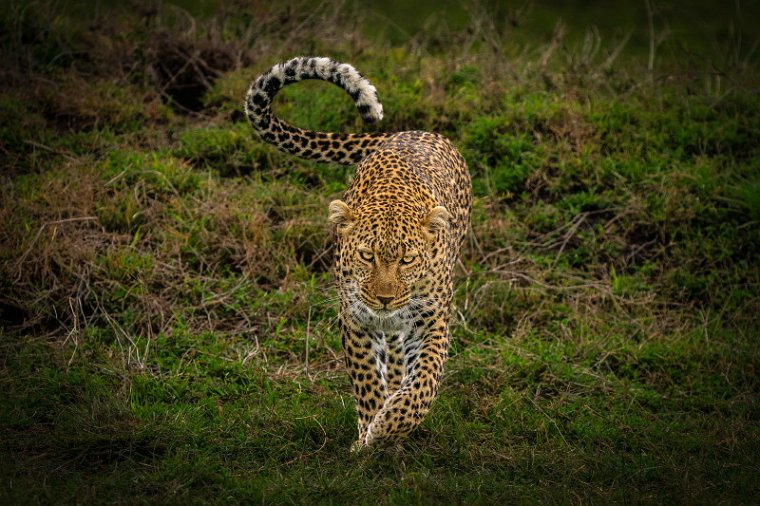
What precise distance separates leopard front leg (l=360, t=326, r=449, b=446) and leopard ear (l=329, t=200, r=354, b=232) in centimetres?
97

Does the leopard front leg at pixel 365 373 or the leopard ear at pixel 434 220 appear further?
the leopard front leg at pixel 365 373

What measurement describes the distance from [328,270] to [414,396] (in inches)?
118

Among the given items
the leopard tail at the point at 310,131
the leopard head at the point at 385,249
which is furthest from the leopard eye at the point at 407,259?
the leopard tail at the point at 310,131

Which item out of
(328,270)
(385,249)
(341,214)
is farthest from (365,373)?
(328,270)

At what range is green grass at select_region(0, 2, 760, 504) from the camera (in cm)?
721

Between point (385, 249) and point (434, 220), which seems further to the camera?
point (434, 220)

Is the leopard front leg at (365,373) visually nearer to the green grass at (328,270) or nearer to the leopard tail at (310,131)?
the green grass at (328,270)

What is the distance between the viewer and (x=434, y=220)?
294 inches

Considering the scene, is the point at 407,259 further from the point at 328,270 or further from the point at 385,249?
the point at 328,270

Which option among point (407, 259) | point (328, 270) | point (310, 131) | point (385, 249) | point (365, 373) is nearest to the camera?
point (385, 249)

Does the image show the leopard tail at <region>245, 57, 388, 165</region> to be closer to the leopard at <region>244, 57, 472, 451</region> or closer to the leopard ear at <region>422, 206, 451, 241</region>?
the leopard at <region>244, 57, 472, 451</region>

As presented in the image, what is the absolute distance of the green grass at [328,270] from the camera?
721 centimetres

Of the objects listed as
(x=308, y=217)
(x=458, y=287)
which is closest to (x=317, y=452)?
(x=458, y=287)

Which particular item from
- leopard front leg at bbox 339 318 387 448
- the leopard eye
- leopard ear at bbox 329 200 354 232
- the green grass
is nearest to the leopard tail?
leopard ear at bbox 329 200 354 232
